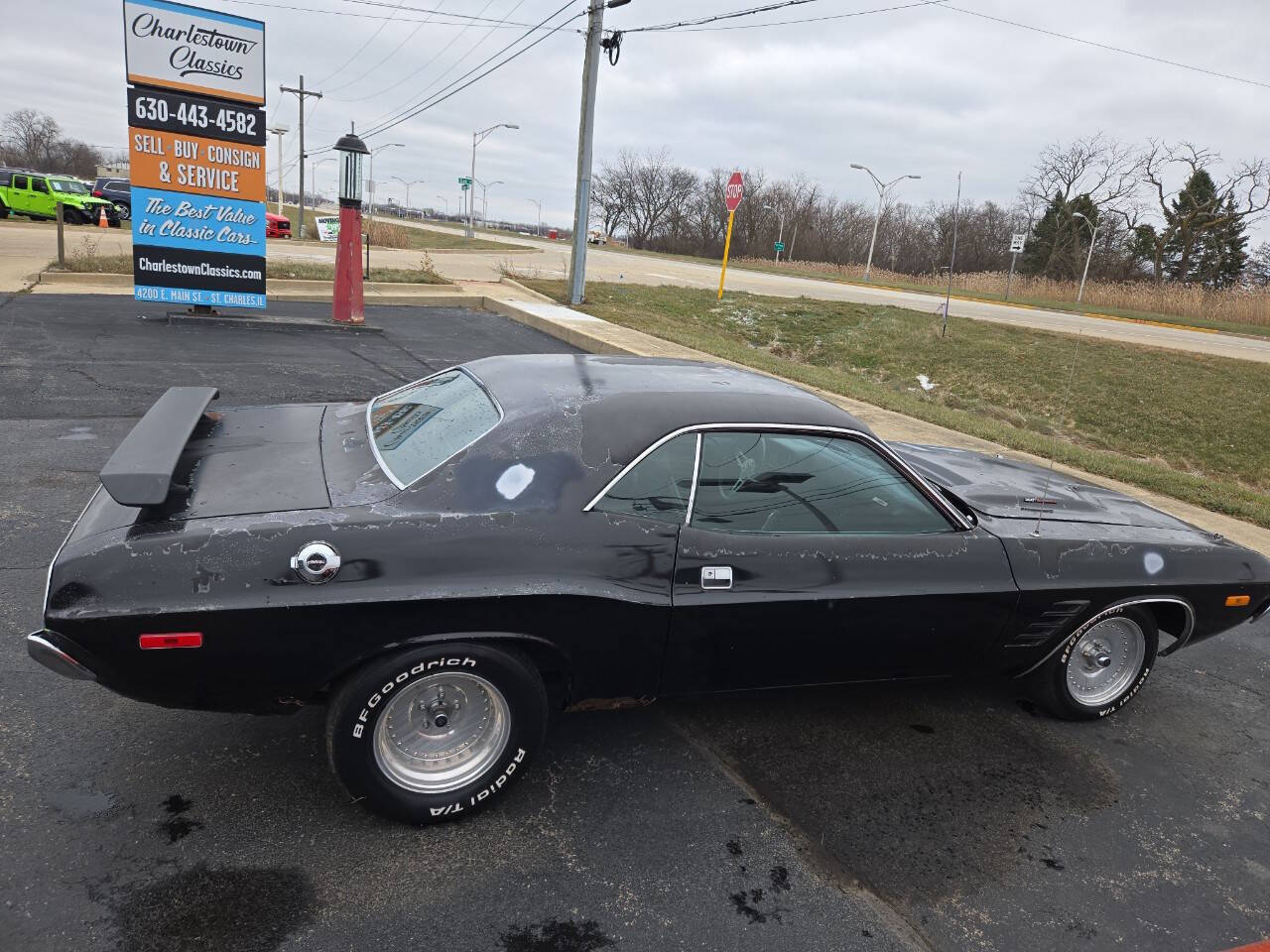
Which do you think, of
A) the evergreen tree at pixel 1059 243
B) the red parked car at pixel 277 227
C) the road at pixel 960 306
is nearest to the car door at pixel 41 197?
the red parked car at pixel 277 227

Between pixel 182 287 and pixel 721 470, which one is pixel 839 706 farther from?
pixel 182 287

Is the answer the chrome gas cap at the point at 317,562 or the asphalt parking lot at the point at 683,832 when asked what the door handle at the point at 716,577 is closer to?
the asphalt parking lot at the point at 683,832

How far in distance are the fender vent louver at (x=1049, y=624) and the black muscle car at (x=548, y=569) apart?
0.01 meters

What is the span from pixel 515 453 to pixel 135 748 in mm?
1686

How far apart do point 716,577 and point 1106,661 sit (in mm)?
2002

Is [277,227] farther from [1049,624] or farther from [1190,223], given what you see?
[1190,223]

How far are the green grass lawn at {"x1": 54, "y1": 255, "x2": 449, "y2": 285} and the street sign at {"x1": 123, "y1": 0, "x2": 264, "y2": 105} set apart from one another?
347cm

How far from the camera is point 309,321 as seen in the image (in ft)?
41.3

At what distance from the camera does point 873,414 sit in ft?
32.5

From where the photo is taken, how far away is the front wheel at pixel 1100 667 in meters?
3.66

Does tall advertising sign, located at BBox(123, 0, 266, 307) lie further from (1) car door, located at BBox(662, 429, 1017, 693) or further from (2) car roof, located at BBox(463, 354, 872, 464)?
(1) car door, located at BBox(662, 429, 1017, 693)

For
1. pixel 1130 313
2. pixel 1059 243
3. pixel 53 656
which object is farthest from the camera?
pixel 1059 243

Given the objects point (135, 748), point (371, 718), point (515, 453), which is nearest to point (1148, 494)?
point (515, 453)

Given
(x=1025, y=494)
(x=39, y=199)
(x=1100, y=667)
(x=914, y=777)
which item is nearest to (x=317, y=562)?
(x=914, y=777)
